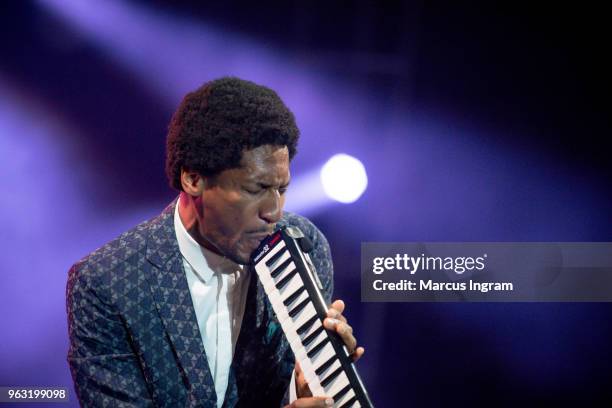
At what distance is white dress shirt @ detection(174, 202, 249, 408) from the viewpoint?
2.00 m

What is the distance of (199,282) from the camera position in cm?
203

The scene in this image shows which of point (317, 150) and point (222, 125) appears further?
point (317, 150)

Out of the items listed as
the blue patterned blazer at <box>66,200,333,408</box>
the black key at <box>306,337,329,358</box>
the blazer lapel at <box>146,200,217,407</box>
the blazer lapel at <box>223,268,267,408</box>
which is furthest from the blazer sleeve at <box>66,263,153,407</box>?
the black key at <box>306,337,329,358</box>

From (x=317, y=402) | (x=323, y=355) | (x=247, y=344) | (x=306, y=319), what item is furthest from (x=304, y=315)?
Answer: (x=247, y=344)

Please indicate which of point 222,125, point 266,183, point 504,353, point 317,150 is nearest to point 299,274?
point 266,183

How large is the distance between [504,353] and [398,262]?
2.68ft

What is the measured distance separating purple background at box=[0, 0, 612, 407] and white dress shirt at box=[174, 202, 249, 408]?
153 cm

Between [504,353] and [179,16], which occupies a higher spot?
[179,16]

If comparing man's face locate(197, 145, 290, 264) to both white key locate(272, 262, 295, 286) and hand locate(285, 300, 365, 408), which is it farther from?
hand locate(285, 300, 365, 408)

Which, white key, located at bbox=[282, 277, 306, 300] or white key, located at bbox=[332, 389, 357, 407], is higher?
white key, located at bbox=[282, 277, 306, 300]

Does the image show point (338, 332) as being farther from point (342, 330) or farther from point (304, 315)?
point (304, 315)

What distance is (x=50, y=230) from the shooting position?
3.55 metres

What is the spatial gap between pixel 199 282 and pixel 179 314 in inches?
5.9

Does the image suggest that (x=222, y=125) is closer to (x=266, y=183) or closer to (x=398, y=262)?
(x=266, y=183)
